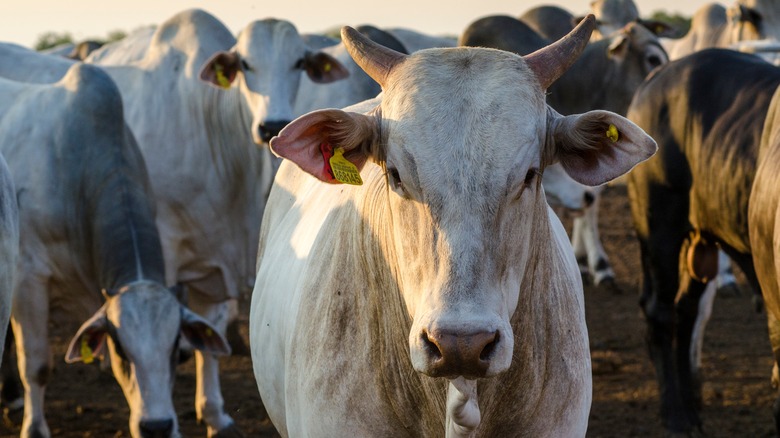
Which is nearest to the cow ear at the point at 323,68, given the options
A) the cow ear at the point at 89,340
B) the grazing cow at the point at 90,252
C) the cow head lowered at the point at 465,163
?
the grazing cow at the point at 90,252

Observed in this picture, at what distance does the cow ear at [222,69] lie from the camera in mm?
7328

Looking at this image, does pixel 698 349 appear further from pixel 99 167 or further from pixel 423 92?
pixel 423 92

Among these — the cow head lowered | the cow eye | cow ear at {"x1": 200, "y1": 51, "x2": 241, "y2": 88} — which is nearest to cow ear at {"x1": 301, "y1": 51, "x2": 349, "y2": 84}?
cow ear at {"x1": 200, "y1": 51, "x2": 241, "y2": 88}

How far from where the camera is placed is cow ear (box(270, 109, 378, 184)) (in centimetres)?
300

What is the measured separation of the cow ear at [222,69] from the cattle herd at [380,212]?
0.04ft

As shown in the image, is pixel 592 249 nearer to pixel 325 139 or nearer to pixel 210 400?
pixel 210 400

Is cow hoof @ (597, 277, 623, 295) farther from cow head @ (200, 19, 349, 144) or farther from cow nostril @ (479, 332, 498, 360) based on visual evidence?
cow nostril @ (479, 332, 498, 360)

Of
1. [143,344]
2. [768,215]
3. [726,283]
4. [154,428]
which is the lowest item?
[726,283]

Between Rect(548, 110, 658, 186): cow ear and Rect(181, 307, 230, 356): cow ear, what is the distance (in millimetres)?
2948

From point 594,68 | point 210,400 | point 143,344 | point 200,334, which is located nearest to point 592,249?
point 594,68

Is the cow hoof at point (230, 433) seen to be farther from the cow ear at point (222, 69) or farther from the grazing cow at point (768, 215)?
the grazing cow at point (768, 215)

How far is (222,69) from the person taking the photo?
7410 millimetres

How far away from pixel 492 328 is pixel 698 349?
4401 mm

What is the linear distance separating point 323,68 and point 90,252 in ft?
6.93
